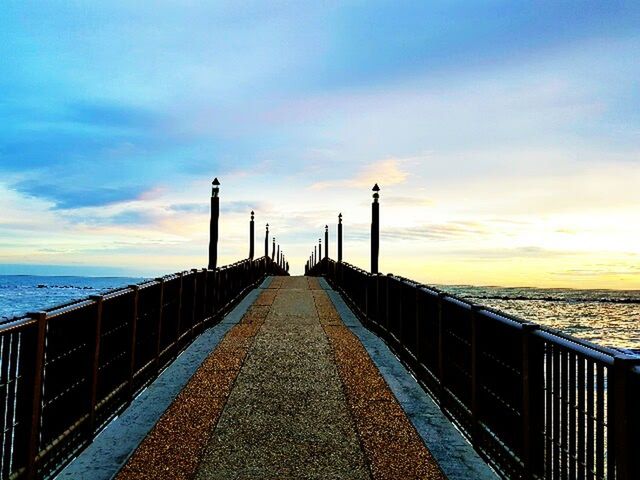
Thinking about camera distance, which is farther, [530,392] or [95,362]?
[95,362]

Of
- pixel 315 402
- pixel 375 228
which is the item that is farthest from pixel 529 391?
pixel 375 228

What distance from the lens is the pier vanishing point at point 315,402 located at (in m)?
4.12

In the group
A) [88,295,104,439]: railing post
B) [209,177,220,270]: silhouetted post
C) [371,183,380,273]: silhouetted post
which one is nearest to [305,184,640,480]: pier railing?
[88,295,104,439]: railing post

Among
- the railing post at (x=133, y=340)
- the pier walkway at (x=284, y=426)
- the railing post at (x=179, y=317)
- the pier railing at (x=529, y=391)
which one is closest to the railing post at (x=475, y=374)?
the pier railing at (x=529, y=391)

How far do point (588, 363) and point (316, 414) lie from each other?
3.69m

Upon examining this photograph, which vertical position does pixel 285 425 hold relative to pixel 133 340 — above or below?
below

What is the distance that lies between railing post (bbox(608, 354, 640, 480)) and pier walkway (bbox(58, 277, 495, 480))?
2.05 meters

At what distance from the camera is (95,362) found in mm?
6148

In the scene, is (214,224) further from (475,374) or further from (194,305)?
(475,374)

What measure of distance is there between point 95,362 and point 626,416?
197 inches

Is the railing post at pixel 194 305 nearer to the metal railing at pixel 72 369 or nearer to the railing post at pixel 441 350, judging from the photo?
the metal railing at pixel 72 369

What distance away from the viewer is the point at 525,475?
4656 millimetres

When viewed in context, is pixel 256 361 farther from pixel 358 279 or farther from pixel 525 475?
pixel 358 279

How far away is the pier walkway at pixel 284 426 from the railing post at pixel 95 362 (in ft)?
0.75
